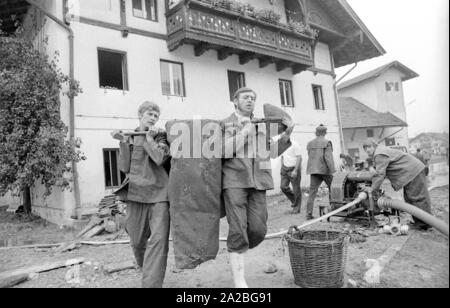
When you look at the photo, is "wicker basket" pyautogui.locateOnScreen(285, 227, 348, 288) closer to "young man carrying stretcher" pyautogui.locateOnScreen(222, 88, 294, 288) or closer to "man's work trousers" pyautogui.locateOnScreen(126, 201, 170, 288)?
"young man carrying stretcher" pyautogui.locateOnScreen(222, 88, 294, 288)

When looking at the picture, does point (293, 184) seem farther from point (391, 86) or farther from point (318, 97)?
point (391, 86)

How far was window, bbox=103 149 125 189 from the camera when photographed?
9664 mm

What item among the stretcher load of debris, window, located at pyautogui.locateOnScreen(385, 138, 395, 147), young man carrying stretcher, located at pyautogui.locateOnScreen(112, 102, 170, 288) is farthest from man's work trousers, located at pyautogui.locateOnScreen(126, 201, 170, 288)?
window, located at pyautogui.locateOnScreen(385, 138, 395, 147)

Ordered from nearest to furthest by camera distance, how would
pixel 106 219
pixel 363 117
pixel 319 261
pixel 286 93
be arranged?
pixel 319 261 → pixel 106 219 → pixel 286 93 → pixel 363 117

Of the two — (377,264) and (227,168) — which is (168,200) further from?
(377,264)

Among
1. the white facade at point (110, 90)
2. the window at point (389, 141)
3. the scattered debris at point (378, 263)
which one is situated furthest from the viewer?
the window at point (389, 141)

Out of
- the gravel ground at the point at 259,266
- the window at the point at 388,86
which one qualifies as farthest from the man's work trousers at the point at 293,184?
the window at the point at 388,86

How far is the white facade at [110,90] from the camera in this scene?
9251 mm

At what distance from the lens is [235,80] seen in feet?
43.9

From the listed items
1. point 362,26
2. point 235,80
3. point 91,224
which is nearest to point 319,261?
point 91,224

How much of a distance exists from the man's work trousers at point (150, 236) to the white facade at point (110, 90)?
6021 mm

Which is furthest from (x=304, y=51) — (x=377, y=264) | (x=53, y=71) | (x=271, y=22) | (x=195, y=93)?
(x=377, y=264)

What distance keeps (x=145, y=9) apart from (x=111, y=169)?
5.33 meters

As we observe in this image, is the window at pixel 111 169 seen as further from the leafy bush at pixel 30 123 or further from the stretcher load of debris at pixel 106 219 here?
the leafy bush at pixel 30 123
